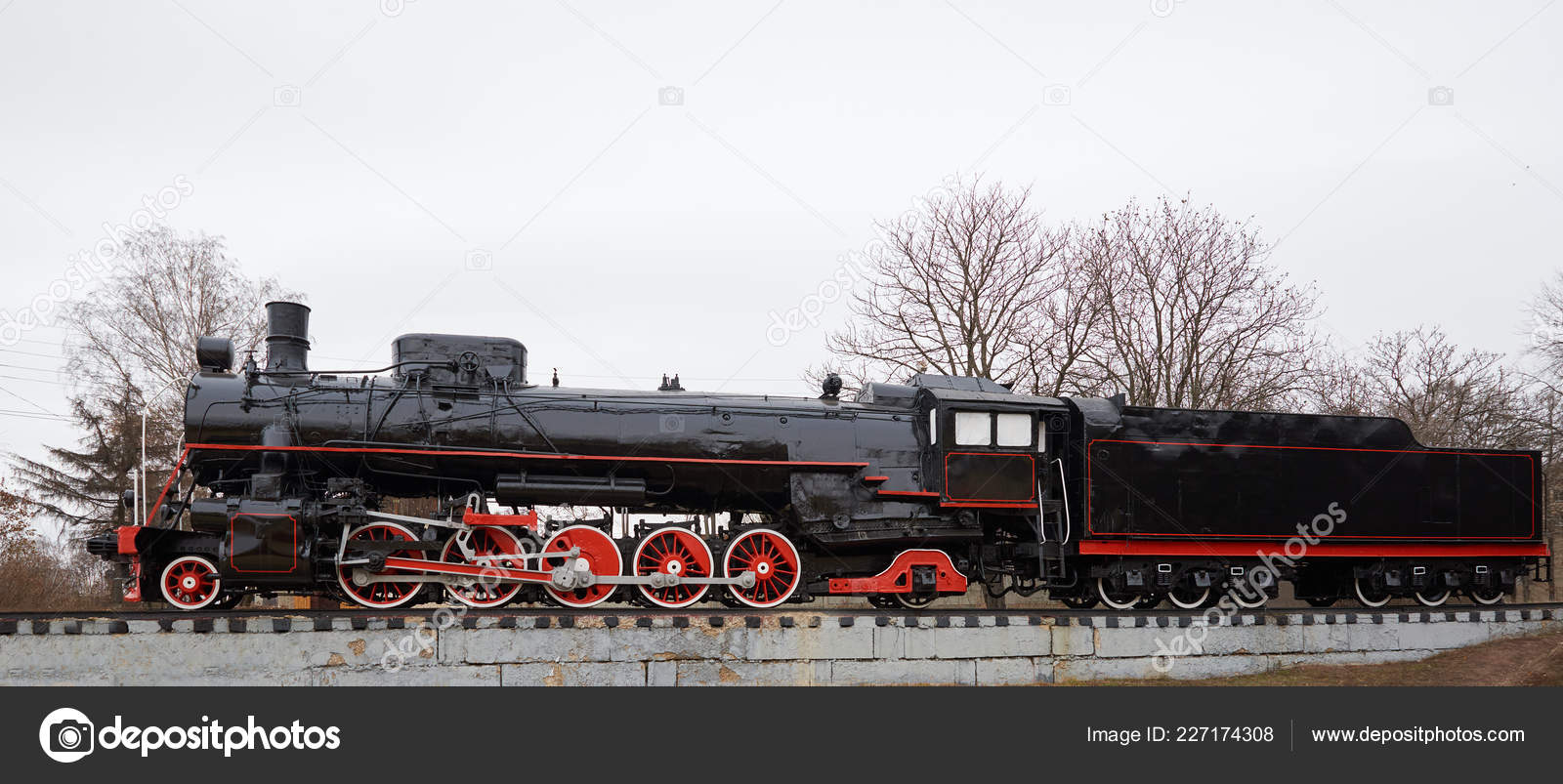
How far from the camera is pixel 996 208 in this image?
74.2 ft

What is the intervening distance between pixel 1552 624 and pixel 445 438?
13.8 meters

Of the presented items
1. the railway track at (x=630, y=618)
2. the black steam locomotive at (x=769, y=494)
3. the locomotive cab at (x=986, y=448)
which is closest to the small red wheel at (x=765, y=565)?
the black steam locomotive at (x=769, y=494)

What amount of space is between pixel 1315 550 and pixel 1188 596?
161 centimetres

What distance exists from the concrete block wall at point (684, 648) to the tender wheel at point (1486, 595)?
2.75 meters

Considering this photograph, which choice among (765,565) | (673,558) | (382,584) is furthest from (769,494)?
(382,584)

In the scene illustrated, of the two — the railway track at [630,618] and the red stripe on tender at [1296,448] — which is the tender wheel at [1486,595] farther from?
the railway track at [630,618]

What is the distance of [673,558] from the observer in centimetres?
1229

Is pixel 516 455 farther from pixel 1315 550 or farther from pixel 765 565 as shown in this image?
pixel 1315 550

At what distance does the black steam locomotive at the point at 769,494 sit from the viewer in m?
11.6

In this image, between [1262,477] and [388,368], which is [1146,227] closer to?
[1262,477]

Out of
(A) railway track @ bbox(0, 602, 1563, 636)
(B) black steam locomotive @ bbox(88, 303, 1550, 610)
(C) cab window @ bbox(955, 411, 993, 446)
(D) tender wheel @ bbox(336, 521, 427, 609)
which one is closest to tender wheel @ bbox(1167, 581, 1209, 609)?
(B) black steam locomotive @ bbox(88, 303, 1550, 610)

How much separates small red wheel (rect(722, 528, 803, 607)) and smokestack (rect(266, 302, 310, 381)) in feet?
17.6

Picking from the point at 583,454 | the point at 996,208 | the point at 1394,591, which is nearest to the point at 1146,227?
the point at 996,208

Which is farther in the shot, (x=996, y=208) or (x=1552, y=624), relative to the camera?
(x=996, y=208)
